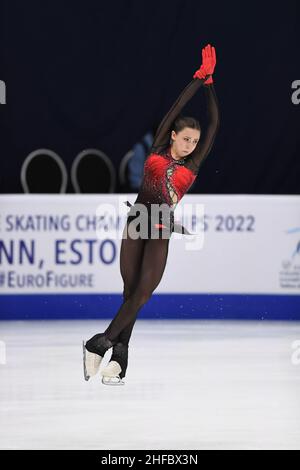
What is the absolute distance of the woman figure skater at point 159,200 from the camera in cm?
469

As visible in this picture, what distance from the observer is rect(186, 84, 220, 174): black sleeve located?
4711mm

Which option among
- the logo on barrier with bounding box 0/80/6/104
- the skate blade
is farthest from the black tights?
the logo on barrier with bounding box 0/80/6/104

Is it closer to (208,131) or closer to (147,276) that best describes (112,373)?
(147,276)

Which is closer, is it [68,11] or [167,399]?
[167,399]

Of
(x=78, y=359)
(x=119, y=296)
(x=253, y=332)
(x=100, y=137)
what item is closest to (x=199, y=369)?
(x=78, y=359)

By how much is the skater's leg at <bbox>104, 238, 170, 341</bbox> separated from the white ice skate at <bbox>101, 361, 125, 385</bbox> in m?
0.20

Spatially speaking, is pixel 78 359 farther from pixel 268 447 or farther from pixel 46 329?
pixel 268 447

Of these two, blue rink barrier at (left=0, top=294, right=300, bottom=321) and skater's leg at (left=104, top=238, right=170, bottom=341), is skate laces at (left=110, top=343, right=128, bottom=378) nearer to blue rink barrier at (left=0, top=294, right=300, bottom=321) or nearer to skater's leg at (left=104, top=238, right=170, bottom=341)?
skater's leg at (left=104, top=238, right=170, bottom=341)

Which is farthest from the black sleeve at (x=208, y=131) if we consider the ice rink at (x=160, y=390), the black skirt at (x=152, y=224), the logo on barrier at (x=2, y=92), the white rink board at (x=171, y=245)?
the logo on barrier at (x=2, y=92)

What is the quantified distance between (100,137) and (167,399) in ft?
16.4

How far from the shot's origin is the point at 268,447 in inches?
192

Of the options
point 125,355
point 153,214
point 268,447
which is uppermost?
point 153,214

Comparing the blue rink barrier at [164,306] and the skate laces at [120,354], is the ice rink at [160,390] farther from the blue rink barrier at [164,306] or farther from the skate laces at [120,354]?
the skate laces at [120,354]

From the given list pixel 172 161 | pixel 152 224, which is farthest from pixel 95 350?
pixel 172 161
